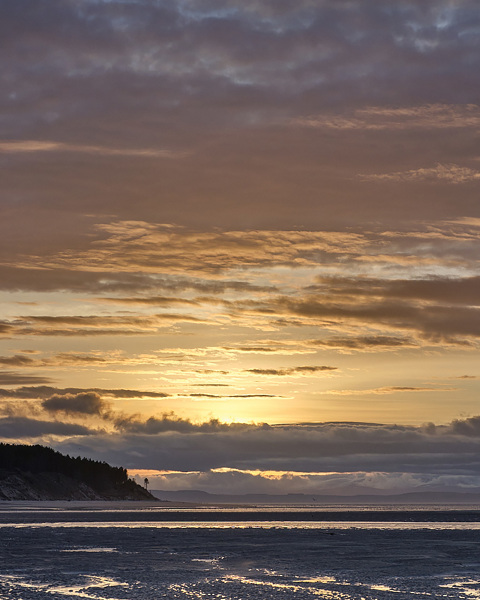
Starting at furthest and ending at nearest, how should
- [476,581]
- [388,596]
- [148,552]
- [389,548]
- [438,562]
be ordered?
[389,548] < [148,552] < [438,562] < [476,581] < [388,596]

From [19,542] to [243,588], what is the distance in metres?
46.5

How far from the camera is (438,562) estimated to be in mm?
73125

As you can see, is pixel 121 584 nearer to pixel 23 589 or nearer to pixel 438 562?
pixel 23 589

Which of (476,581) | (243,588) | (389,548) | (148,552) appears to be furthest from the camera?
(389,548)

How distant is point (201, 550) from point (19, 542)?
21.9 meters

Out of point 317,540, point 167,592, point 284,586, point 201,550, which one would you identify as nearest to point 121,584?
point 167,592

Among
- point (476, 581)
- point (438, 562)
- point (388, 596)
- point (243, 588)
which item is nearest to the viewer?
point (388, 596)

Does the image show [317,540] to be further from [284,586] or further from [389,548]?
[284,586]

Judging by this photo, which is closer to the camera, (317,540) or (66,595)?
(66,595)

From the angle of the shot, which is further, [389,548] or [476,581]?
[389,548]

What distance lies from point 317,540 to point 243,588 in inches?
2049

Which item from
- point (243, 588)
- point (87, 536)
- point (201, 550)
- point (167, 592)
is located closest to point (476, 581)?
point (243, 588)

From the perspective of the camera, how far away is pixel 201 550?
8456 cm

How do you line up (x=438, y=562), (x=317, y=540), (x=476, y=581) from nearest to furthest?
(x=476, y=581) < (x=438, y=562) < (x=317, y=540)
